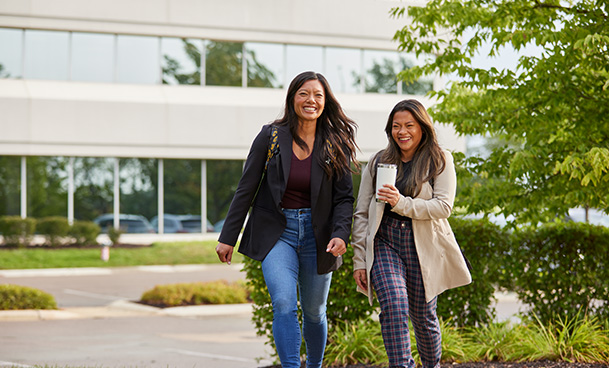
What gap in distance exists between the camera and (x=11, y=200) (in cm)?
Answer: 2306

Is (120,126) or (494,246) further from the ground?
(120,126)

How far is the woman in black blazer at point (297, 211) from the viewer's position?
4.28 meters

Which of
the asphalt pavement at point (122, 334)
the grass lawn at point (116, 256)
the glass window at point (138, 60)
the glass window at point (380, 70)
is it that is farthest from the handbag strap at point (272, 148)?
the glass window at point (380, 70)

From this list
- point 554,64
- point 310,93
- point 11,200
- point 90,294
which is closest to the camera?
point 310,93

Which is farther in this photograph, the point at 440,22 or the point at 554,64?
the point at 440,22

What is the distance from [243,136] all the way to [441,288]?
68.6 ft

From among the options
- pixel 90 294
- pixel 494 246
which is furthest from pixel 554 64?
pixel 90 294

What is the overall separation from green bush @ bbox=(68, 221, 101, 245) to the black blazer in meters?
19.9

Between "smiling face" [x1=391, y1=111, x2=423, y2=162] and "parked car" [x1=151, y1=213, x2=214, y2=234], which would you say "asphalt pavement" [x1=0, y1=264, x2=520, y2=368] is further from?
"parked car" [x1=151, y1=213, x2=214, y2=234]

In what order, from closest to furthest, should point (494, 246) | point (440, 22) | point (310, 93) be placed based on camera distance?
point (310, 93) → point (494, 246) → point (440, 22)

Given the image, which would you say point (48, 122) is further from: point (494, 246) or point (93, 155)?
point (494, 246)

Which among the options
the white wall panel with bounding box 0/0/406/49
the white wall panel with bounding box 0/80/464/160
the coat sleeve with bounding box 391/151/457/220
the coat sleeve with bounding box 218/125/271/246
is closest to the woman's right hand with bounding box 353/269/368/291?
the coat sleeve with bounding box 391/151/457/220

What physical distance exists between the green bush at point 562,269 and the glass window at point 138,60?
19.5m

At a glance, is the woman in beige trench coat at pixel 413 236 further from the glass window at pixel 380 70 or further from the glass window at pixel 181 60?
the glass window at pixel 380 70
